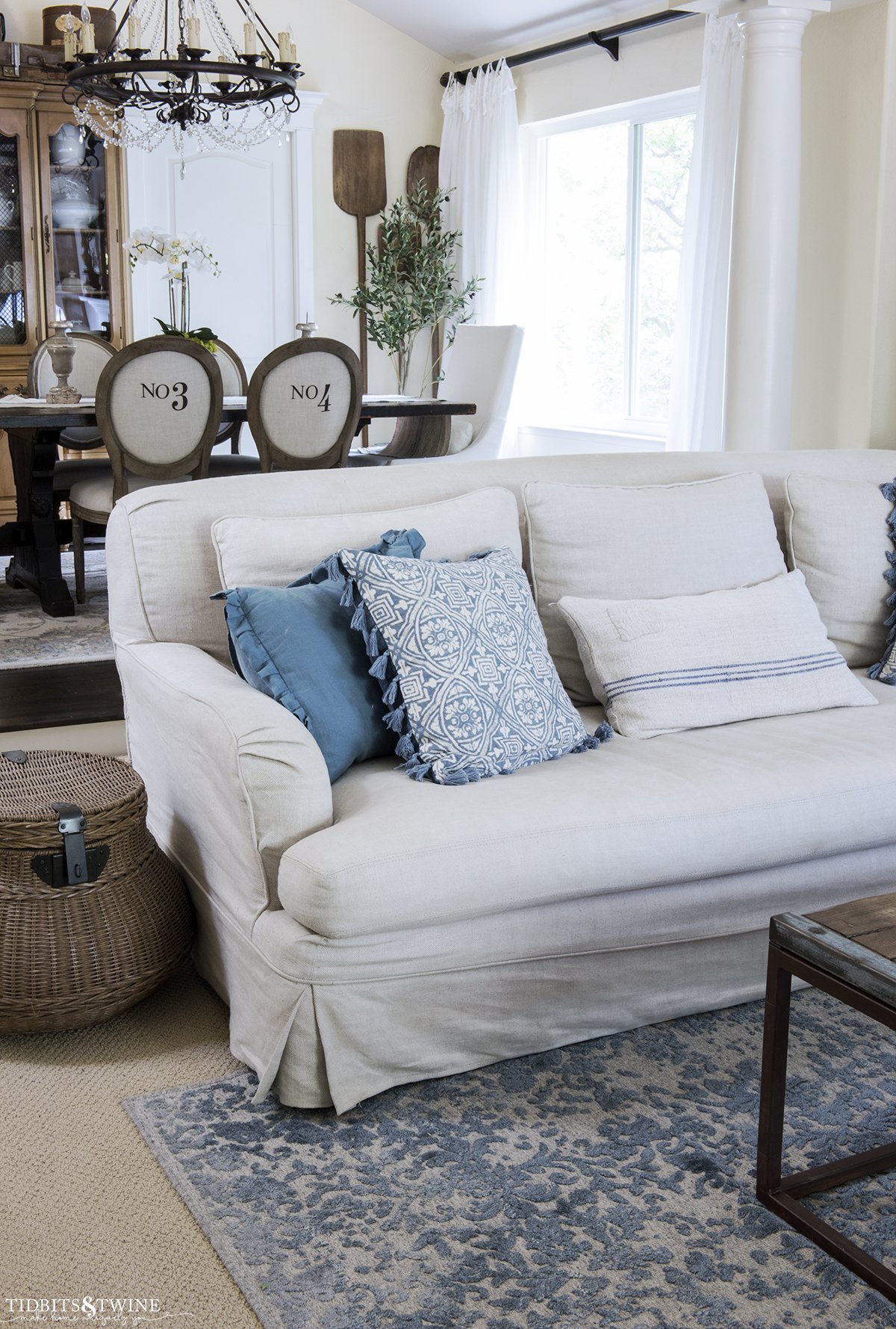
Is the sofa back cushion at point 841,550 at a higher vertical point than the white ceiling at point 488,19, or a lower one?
lower

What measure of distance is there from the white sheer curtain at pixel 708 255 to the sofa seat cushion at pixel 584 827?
10.5ft

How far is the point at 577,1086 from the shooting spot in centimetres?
204

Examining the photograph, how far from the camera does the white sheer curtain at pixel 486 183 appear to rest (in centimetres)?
659

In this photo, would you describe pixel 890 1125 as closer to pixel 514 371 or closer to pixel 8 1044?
pixel 8 1044

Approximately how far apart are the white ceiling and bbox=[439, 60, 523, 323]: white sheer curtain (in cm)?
17

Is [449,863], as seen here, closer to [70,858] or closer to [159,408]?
[70,858]

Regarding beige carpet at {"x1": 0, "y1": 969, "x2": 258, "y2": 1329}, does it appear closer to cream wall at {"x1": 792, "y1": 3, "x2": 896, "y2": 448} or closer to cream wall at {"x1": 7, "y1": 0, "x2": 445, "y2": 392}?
cream wall at {"x1": 792, "y1": 3, "x2": 896, "y2": 448}

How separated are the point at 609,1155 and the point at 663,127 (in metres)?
5.15

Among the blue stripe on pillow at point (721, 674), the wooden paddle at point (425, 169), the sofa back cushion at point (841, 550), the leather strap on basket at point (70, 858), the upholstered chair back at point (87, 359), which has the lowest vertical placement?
the leather strap on basket at point (70, 858)

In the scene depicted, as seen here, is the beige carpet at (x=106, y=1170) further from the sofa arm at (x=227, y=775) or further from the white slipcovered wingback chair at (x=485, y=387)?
the white slipcovered wingback chair at (x=485, y=387)

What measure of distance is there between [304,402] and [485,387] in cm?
114

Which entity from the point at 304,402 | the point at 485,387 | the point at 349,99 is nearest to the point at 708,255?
the point at 485,387

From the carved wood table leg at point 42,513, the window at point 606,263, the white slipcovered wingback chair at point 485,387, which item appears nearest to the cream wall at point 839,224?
the window at point 606,263

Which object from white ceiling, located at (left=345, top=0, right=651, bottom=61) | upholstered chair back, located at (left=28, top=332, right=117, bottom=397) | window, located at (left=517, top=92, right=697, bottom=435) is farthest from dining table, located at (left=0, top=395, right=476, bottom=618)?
white ceiling, located at (left=345, top=0, right=651, bottom=61)
